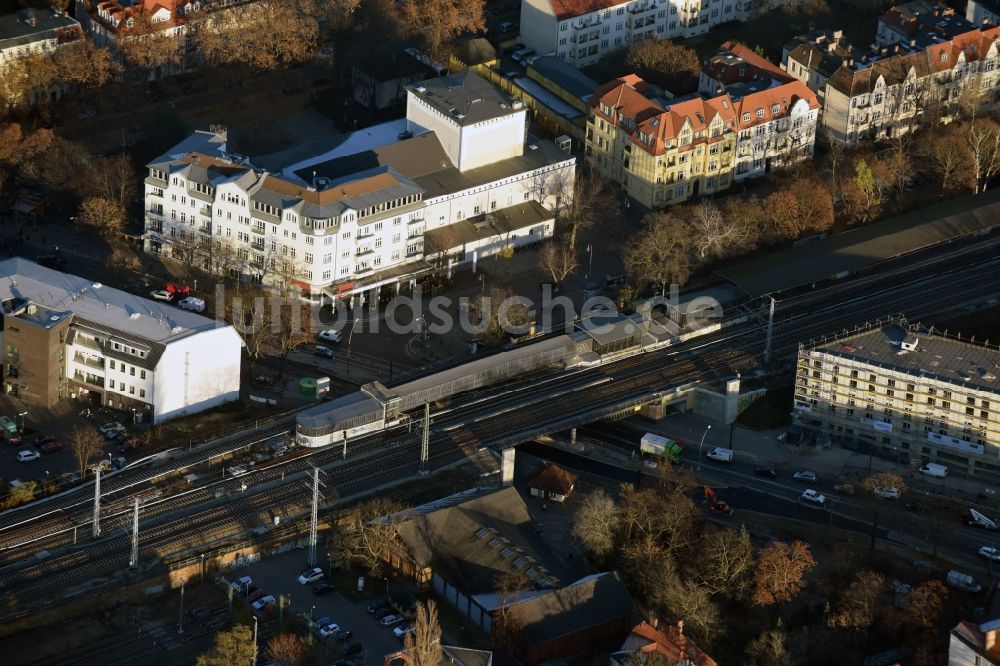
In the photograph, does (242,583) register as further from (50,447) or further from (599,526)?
(599,526)

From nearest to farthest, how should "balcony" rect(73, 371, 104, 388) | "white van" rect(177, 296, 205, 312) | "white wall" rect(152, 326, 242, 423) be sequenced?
"white wall" rect(152, 326, 242, 423)
"balcony" rect(73, 371, 104, 388)
"white van" rect(177, 296, 205, 312)

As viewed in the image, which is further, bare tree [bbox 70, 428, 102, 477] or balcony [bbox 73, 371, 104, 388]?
balcony [bbox 73, 371, 104, 388]

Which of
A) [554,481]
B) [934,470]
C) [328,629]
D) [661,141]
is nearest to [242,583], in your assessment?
[328,629]

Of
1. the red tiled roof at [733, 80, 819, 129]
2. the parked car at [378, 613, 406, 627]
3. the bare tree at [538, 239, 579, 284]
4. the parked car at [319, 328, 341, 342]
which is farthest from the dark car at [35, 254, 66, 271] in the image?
the red tiled roof at [733, 80, 819, 129]

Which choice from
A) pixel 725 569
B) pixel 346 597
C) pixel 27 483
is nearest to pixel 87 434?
pixel 27 483

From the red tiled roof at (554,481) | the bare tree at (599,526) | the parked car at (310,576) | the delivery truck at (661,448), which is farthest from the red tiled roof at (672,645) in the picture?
the delivery truck at (661,448)

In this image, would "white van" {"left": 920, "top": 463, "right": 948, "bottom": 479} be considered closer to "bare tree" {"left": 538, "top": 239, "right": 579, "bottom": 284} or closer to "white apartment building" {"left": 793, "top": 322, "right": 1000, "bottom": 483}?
"white apartment building" {"left": 793, "top": 322, "right": 1000, "bottom": 483}

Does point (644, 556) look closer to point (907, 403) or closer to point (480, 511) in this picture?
point (480, 511)
